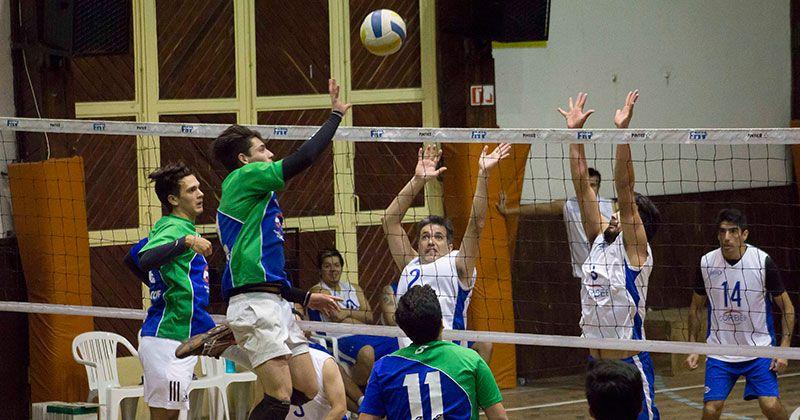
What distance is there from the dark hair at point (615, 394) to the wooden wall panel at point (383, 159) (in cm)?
769

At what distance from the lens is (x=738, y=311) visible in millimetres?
8664

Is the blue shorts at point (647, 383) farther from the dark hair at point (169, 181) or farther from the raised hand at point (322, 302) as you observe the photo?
the dark hair at point (169, 181)

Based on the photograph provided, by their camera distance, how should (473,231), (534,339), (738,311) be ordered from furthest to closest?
(738,311) → (473,231) → (534,339)

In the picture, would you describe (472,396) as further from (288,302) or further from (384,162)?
(384,162)

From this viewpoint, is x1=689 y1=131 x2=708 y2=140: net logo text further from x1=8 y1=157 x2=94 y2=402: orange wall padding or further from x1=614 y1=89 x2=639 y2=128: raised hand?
x1=8 y1=157 x2=94 y2=402: orange wall padding

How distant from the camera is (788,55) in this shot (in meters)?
13.6

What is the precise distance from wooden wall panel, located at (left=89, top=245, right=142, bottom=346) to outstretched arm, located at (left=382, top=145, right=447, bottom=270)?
314 cm

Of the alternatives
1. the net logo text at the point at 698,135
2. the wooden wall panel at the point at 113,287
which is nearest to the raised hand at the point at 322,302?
the net logo text at the point at 698,135

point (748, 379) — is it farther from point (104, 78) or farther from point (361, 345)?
point (104, 78)

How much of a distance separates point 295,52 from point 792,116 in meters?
5.64

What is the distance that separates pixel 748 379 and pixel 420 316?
4.02 m

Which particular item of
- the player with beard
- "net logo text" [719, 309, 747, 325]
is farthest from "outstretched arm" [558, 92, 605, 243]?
"net logo text" [719, 309, 747, 325]

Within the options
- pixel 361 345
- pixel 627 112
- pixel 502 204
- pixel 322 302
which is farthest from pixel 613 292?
pixel 502 204

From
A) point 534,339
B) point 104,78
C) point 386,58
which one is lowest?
point 534,339
